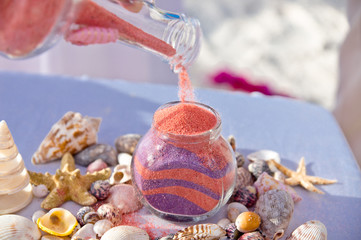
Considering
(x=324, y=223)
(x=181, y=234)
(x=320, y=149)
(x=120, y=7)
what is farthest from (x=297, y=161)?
(x=120, y=7)

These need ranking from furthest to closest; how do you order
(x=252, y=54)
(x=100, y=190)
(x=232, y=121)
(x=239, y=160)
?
(x=252, y=54) < (x=232, y=121) < (x=239, y=160) < (x=100, y=190)

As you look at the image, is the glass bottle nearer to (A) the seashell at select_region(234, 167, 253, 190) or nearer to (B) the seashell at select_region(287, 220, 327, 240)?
→ (A) the seashell at select_region(234, 167, 253, 190)

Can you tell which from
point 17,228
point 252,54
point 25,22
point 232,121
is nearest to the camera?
point 25,22

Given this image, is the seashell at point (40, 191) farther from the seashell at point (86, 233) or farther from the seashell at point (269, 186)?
the seashell at point (269, 186)

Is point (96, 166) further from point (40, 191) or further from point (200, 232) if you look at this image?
point (200, 232)

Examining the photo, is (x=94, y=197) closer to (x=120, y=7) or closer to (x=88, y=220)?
(x=88, y=220)

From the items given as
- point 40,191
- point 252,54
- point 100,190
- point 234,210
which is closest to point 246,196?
point 234,210
